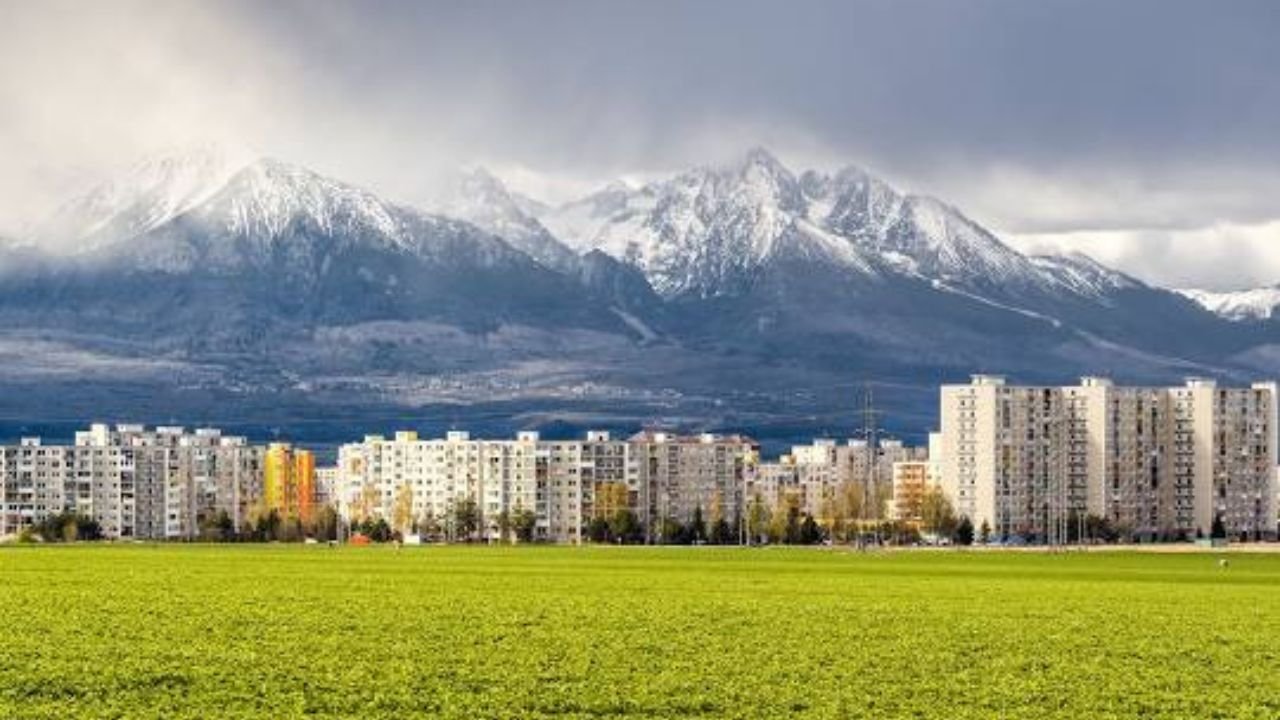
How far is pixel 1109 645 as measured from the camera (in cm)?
4712

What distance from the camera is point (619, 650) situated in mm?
43156

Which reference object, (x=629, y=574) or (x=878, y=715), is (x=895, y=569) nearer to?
(x=629, y=574)

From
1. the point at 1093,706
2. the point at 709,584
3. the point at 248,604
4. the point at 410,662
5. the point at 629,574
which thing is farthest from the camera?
A: the point at 629,574

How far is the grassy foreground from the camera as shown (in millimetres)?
34469

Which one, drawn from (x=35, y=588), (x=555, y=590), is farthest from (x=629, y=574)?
(x=35, y=588)

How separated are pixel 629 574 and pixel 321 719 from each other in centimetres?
5996

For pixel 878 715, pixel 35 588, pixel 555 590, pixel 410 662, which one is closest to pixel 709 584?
pixel 555 590

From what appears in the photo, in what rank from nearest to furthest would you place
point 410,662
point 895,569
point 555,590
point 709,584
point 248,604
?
1. point 410,662
2. point 248,604
3. point 555,590
4. point 709,584
5. point 895,569

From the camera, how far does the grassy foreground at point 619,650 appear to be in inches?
1357

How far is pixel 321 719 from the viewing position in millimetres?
32094

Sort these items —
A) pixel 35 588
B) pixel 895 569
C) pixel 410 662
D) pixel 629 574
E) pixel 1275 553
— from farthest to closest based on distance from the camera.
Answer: pixel 1275 553, pixel 895 569, pixel 629 574, pixel 35 588, pixel 410 662

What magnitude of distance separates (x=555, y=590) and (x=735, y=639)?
24723mm

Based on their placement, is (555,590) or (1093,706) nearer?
(1093,706)

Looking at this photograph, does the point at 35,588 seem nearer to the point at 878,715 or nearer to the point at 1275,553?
the point at 878,715
